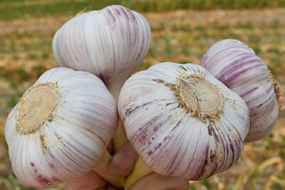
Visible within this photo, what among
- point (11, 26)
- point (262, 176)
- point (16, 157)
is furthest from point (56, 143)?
point (11, 26)

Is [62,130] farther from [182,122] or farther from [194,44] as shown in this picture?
[194,44]

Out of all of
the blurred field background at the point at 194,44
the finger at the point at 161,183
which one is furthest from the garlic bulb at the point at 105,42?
the blurred field background at the point at 194,44

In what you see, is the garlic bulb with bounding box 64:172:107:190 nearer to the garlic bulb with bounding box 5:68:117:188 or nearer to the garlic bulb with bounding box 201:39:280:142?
the garlic bulb with bounding box 5:68:117:188

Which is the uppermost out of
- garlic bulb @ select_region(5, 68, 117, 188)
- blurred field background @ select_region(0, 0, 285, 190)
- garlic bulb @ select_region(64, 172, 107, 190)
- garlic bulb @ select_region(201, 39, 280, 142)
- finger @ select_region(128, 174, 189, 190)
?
garlic bulb @ select_region(201, 39, 280, 142)

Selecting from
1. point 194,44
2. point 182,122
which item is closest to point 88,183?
point 182,122

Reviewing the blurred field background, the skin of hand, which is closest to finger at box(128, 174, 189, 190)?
the skin of hand
